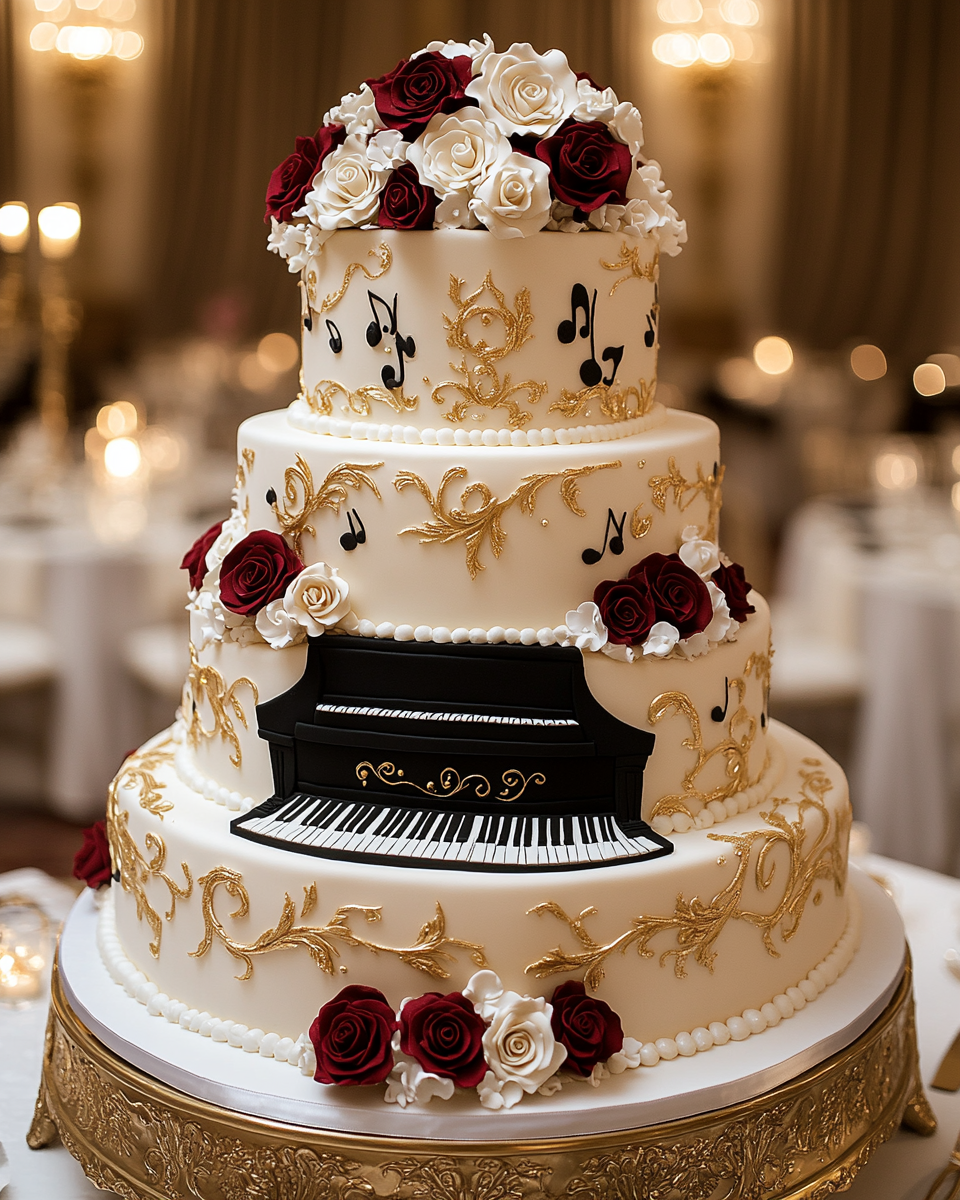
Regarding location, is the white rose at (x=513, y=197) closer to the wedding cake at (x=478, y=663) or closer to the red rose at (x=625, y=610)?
the wedding cake at (x=478, y=663)

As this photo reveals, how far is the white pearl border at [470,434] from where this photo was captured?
233cm

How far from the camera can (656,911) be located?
7.24ft

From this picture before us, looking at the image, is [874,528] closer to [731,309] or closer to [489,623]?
[489,623]

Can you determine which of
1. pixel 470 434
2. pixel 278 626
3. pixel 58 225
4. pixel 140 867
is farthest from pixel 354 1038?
pixel 58 225

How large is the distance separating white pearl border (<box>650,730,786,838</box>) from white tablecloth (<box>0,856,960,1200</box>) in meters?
0.76

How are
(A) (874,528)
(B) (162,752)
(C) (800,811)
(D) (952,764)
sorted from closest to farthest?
(C) (800,811), (B) (162,752), (D) (952,764), (A) (874,528)

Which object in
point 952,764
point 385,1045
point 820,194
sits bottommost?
point 952,764

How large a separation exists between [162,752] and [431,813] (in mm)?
710

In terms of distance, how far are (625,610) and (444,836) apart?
489 millimetres

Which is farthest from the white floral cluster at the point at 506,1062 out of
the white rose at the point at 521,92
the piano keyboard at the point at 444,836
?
the white rose at the point at 521,92

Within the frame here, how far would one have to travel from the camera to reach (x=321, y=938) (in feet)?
7.13

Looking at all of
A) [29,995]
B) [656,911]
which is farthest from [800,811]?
[29,995]

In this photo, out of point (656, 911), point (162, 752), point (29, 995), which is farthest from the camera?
point (29, 995)

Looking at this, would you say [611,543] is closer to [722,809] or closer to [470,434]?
[470,434]
